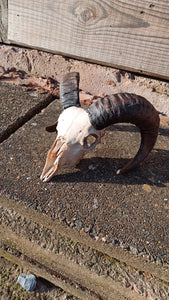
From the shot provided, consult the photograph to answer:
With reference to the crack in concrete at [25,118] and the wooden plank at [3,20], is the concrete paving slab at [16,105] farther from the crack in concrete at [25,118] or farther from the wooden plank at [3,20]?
the wooden plank at [3,20]

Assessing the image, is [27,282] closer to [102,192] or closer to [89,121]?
[102,192]

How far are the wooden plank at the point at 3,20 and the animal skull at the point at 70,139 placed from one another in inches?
77.5

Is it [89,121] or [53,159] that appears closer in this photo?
[89,121]

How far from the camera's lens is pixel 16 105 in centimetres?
313

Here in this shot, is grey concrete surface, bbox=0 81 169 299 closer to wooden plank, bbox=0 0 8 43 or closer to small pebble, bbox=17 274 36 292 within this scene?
small pebble, bbox=17 274 36 292

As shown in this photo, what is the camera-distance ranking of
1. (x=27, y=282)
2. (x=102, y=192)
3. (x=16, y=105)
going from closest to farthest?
(x=27, y=282) < (x=102, y=192) < (x=16, y=105)

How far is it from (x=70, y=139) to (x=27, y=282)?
110 cm

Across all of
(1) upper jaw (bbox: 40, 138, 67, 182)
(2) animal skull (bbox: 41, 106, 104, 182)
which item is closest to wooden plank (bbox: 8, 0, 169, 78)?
(2) animal skull (bbox: 41, 106, 104, 182)

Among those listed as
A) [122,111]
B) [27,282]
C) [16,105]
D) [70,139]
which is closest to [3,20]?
[16,105]

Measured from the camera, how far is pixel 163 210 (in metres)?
2.11

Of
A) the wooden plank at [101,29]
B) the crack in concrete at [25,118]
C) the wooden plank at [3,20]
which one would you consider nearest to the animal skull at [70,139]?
the crack in concrete at [25,118]

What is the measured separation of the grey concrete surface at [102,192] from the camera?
1885mm

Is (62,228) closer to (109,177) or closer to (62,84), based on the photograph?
(109,177)

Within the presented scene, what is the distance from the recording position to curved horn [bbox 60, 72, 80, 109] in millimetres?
2177
